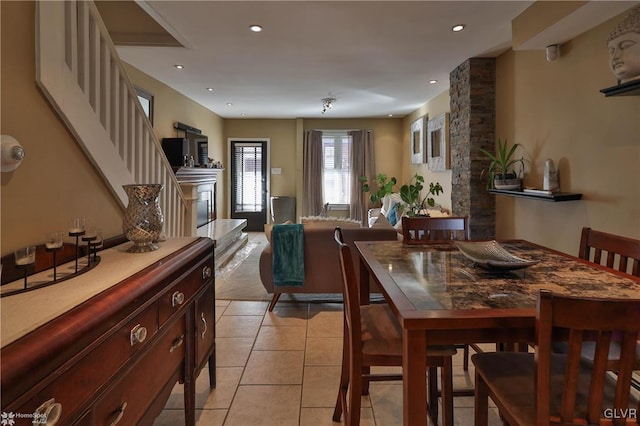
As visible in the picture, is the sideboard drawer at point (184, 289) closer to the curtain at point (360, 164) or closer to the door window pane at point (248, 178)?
the curtain at point (360, 164)

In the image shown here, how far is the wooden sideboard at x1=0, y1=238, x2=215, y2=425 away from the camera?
71cm

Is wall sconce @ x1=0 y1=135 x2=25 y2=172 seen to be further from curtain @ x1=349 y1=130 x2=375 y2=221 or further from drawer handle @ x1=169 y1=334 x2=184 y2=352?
curtain @ x1=349 y1=130 x2=375 y2=221

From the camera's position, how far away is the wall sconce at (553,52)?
291cm

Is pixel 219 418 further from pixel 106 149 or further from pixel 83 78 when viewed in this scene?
pixel 83 78

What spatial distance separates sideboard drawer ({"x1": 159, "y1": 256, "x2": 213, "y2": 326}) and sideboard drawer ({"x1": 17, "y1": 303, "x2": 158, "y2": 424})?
10 centimetres

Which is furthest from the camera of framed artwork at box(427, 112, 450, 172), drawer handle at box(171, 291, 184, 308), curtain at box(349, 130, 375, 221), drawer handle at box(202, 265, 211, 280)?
curtain at box(349, 130, 375, 221)

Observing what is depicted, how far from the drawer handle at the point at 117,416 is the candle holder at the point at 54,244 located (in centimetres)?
45

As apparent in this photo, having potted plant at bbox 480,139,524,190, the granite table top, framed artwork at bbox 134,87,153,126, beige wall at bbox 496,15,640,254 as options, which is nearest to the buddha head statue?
beige wall at bbox 496,15,640,254

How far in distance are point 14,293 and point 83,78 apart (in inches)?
38.7

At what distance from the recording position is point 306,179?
26.6ft

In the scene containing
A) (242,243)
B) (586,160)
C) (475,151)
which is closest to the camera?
(586,160)

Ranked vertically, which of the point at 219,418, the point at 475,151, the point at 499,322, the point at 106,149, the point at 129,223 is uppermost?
the point at 475,151

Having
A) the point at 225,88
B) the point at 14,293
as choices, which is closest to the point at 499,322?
the point at 14,293

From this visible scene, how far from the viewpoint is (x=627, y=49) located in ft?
6.63
